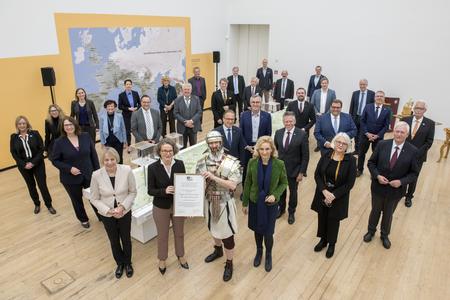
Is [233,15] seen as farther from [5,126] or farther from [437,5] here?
[5,126]

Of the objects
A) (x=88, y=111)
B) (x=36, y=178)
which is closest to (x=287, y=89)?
(x=88, y=111)

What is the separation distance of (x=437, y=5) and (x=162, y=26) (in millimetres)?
7193

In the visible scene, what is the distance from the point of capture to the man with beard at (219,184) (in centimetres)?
315

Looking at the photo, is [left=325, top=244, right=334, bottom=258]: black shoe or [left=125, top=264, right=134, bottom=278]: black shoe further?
[left=325, top=244, right=334, bottom=258]: black shoe

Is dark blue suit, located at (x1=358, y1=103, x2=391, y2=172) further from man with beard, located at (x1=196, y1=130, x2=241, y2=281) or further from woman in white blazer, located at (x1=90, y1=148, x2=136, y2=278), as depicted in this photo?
woman in white blazer, located at (x1=90, y1=148, x2=136, y2=278)

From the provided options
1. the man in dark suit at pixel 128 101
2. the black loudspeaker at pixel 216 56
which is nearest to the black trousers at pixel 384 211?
the man in dark suit at pixel 128 101

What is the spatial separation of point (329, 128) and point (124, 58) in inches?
228

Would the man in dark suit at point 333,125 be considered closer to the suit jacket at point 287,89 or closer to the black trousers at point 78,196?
the black trousers at point 78,196

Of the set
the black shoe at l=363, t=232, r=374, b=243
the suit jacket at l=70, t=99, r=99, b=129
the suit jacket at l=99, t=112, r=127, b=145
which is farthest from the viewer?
the suit jacket at l=70, t=99, r=99, b=129

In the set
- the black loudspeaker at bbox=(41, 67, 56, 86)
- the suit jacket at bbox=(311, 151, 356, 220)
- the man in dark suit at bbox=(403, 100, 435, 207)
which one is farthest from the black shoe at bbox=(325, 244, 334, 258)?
the black loudspeaker at bbox=(41, 67, 56, 86)

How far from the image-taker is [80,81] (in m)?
7.68

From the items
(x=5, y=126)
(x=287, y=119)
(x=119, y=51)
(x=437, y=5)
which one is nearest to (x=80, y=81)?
(x=119, y=51)

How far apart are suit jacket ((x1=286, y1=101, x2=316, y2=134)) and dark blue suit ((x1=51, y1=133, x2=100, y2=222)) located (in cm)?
396

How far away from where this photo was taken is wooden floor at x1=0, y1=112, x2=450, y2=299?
139 inches
